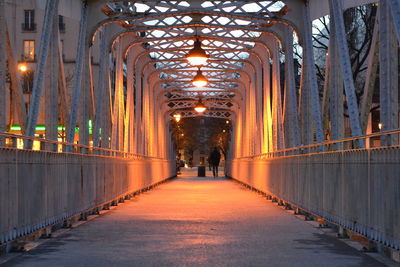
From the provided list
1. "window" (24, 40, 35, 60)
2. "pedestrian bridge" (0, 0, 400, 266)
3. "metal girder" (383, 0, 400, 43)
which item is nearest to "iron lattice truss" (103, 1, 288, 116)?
"pedestrian bridge" (0, 0, 400, 266)

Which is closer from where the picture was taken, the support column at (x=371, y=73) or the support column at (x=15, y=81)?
the support column at (x=371, y=73)

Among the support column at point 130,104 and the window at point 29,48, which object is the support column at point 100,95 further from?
the window at point 29,48

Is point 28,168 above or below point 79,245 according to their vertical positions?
above

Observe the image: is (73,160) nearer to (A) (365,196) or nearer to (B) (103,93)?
(A) (365,196)

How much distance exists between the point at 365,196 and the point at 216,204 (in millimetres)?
10287

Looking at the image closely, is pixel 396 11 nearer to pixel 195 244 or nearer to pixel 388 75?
pixel 388 75

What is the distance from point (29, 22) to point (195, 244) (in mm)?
53740

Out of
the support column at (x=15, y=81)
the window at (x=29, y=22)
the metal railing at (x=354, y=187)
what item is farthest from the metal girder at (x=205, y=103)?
the support column at (x=15, y=81)

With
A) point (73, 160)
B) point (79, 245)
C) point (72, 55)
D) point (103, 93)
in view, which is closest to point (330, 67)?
point (73, 160)

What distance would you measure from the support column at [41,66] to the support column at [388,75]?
588 centimetres

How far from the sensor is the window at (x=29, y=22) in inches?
2411

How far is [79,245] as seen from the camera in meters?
10.2

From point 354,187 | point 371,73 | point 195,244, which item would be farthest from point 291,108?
point 195,244

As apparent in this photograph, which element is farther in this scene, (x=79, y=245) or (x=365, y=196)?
(x=79, y=245)
